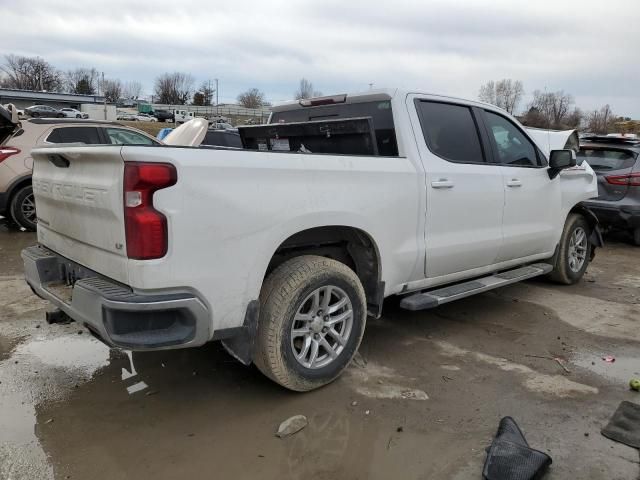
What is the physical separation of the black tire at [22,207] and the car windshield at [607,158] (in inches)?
346

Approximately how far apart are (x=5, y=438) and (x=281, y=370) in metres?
1.55

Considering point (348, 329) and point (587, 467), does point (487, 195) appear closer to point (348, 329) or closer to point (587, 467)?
point (348, 329)

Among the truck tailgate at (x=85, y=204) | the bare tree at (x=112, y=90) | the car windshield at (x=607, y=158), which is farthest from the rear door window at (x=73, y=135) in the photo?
the bare tree at (x=112, y=90)

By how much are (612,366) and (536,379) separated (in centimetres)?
75

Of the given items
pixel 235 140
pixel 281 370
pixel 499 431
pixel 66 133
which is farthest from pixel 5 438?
pixel 235 140

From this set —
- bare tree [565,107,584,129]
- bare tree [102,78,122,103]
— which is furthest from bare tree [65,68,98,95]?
bare tree [565,107,584,129]

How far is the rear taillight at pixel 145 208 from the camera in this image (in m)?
2.58

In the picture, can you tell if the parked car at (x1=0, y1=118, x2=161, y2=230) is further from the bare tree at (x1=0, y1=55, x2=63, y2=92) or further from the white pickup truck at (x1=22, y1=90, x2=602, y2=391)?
the bare tree at (x1=0, y1=55, x2=63, y2=92)

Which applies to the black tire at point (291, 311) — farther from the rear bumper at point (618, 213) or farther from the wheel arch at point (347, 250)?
the rear bumper at point (618, 213)

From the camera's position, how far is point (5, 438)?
2908mm

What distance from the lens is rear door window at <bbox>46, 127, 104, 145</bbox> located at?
28.2 ft

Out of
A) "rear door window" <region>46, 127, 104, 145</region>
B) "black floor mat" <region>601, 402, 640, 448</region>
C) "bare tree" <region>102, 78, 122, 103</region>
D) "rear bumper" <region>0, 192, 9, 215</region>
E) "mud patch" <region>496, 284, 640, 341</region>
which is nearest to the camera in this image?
"black floor mat" <region>601, 402, 640, 448</region>

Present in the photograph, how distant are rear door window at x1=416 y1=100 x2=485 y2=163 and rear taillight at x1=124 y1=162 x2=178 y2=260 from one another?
7.21 ft

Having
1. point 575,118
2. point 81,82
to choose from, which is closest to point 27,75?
point 81,82
